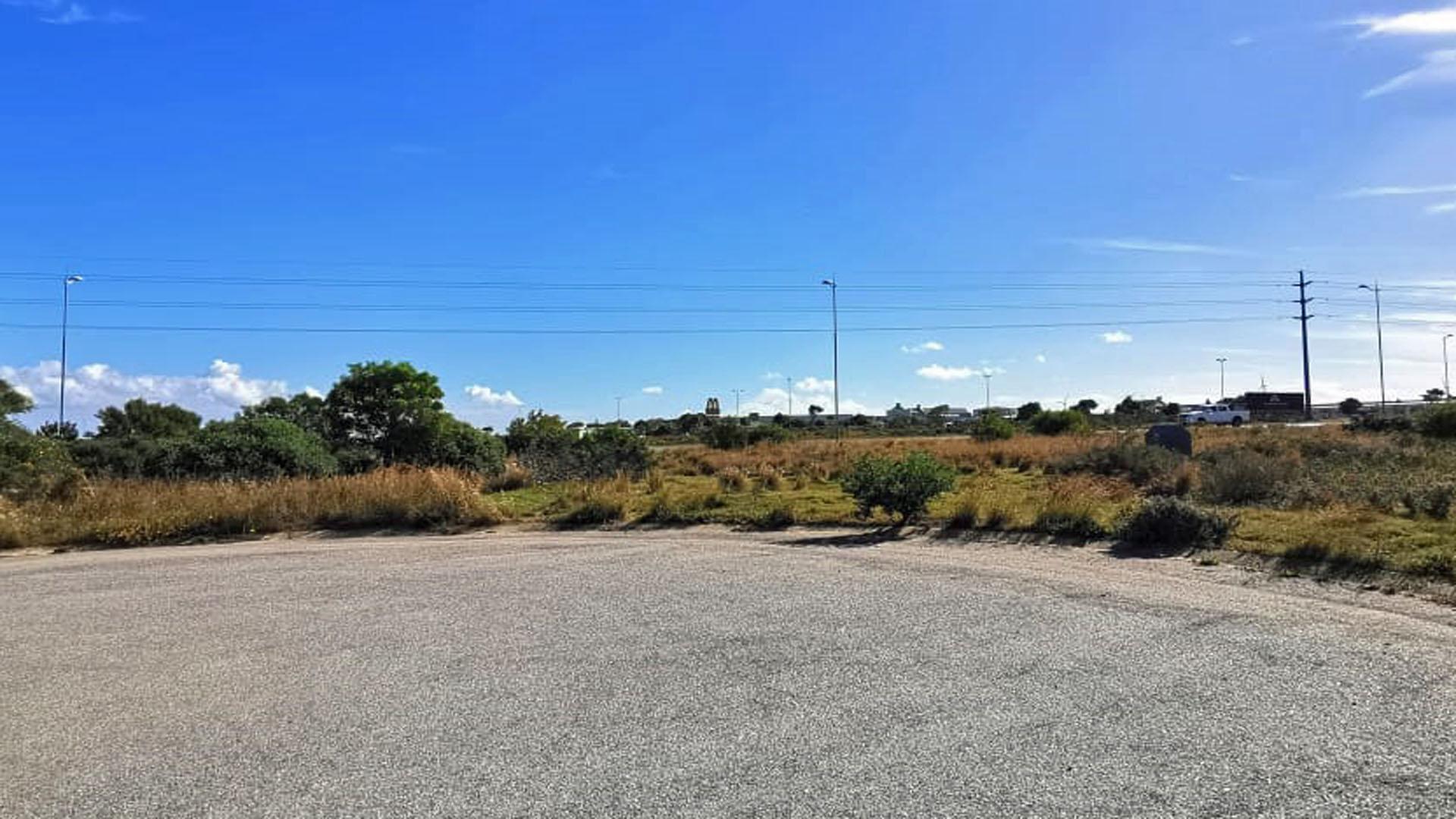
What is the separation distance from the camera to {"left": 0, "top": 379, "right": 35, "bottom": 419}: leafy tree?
749 inches

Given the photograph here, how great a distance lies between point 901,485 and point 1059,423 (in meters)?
38.8

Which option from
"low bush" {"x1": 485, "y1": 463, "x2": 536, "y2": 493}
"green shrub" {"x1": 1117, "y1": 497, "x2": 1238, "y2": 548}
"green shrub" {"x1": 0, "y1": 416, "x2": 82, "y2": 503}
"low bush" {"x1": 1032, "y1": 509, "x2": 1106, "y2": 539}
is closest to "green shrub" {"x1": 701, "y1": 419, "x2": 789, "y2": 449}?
"low bush" {"x1": 485, "y1": 463, "x2": 536, "y2": 493}

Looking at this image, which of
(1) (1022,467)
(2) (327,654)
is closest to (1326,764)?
(2) (327,654)

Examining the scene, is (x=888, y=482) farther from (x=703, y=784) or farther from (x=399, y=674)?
(x=703, y=784)

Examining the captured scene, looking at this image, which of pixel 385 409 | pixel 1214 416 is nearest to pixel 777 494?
pixel 385 409

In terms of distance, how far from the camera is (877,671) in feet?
21.4

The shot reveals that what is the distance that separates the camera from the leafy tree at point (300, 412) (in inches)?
1345

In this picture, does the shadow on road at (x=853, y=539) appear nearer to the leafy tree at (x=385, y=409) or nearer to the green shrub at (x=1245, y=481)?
the green shrub at (x=1245, y=481)

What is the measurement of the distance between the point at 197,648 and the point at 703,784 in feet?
17.2

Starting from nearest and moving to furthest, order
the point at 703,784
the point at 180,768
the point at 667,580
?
1. the point at 703,784
2. the point at 180,768
3. the point at 667,580

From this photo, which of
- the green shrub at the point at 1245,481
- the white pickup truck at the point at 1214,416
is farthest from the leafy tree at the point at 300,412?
the white pickup truck at the point at 1214,416

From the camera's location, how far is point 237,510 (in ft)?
54.4

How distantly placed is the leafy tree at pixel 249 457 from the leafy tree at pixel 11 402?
10.4 ft

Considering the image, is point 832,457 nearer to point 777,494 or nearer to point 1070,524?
point 777,494
